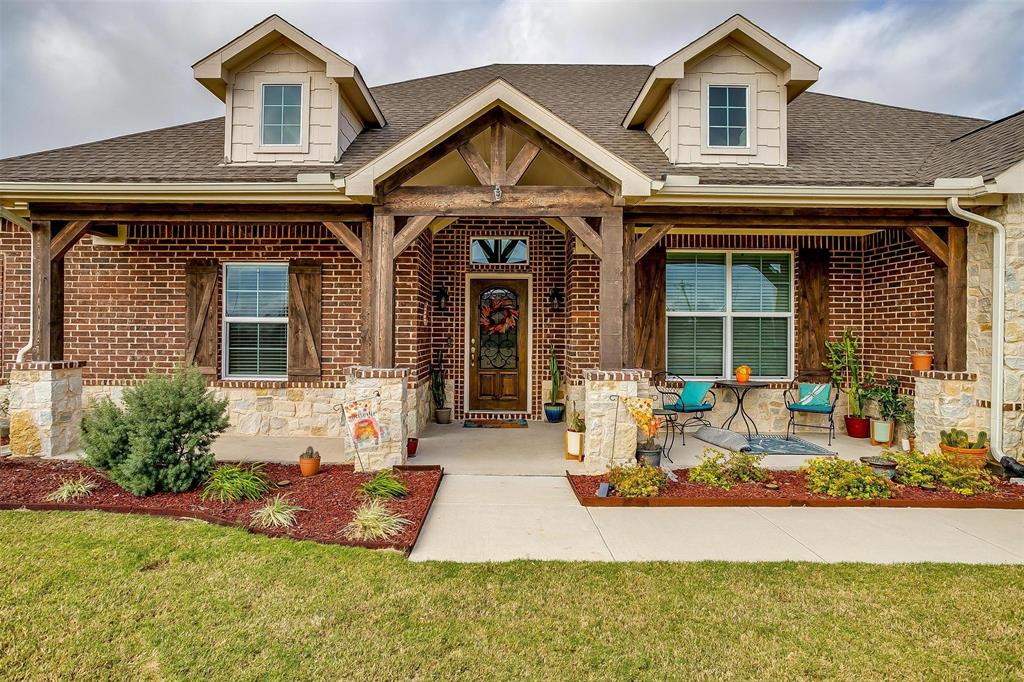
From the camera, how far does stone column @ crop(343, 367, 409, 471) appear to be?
529 centimetres

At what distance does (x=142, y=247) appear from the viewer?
721 cm

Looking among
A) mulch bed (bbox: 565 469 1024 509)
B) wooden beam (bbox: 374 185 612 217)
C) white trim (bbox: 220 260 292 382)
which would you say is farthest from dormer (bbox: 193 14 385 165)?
mulch bed (bbox: 565 469 1024 509)

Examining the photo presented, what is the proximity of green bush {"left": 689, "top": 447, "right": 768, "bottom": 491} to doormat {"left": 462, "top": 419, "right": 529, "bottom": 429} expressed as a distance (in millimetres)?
3127

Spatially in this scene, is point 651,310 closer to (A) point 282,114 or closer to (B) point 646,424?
(B) point 646,424

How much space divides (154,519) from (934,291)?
8.19m

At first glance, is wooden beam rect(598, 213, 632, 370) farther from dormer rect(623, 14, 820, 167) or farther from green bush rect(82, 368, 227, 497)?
green bush rect(82, 368, 227, 497)

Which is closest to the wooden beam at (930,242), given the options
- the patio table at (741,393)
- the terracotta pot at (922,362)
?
the terracotta pot at (922,362)

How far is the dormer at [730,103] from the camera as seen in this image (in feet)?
22.3

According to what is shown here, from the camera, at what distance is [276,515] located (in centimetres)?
389

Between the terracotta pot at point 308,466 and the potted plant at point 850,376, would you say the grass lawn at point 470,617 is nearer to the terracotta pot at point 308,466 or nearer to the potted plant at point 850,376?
the terracotta pot at point 308,466

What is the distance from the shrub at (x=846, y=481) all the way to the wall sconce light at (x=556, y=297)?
4.22m

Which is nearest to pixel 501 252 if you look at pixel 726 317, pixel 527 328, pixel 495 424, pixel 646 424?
pixel 527 328

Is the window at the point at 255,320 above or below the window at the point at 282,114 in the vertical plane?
below

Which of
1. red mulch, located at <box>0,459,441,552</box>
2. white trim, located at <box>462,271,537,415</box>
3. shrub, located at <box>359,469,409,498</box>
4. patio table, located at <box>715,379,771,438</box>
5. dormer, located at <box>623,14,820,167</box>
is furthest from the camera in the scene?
white trim, located at <box>462,271,537,415</box>
